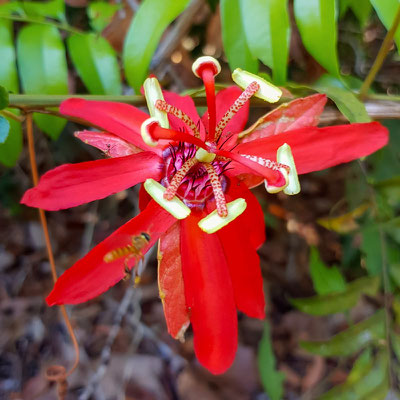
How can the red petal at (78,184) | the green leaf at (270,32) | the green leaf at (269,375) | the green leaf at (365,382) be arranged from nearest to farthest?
the red petal at (78,184), the green leaf at (270,32), the green leaf at (365,382), the green leaf at (269,375)

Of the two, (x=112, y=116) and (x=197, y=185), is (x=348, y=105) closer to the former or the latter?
(x=197, y=185)

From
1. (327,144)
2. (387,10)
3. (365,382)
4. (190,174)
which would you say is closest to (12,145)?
(190,174)

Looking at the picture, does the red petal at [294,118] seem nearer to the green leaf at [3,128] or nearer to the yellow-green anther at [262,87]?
the yellow-green anther at [262,87]

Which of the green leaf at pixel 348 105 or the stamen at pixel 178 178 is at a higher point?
the stamen at pixel 178 178

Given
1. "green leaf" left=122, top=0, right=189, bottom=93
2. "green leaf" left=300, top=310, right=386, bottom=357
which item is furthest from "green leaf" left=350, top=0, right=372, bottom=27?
"green leaf" left=300, top=310, right=386, bottom=357

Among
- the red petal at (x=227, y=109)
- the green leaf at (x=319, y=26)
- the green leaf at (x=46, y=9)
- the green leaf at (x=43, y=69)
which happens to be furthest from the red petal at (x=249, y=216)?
the green leaf at (x=46, y=9)

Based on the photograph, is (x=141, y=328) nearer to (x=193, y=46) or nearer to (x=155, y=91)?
(x=193, y=46)

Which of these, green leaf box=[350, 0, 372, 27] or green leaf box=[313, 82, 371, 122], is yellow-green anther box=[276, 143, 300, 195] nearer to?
green leaf box=[313, 82, 371, 122]
